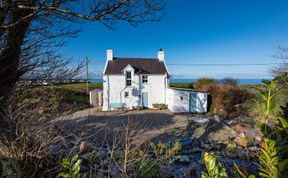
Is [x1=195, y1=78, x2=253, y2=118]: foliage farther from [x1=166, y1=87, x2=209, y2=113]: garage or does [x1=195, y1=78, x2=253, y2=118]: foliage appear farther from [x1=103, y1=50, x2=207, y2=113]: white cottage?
[x1=103, y1=50, x2=207, y2=113]: white cottage

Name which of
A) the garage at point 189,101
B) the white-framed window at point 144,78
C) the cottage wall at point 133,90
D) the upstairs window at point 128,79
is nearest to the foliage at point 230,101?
the garage at point 189,101

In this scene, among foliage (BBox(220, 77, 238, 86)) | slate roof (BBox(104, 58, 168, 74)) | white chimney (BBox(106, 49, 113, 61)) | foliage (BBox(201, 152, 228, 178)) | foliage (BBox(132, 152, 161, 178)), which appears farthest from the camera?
white chimney (BBox(106, 49, 113, 61))

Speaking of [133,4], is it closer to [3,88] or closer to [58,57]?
[58,57]

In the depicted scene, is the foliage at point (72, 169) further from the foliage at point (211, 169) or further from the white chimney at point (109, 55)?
the white chimney at point (109, 55)

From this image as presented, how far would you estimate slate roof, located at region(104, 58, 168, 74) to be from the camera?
1562 cm

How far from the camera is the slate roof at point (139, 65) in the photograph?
1562 cm

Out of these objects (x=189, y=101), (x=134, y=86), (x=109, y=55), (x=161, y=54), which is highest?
(x=161, y=54)

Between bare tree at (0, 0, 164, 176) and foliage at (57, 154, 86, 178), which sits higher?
bare tree at (0, 0, 164, 176)

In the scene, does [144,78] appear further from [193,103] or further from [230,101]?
[230,101]

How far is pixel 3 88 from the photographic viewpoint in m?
2.95

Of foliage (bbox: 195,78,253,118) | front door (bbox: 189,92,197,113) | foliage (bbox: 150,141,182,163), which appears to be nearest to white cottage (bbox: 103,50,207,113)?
front door (bbox: 189,92,197,113)

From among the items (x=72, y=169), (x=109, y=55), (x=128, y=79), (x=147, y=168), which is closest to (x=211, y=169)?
(x=72, y=169)

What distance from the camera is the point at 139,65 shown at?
16.5m

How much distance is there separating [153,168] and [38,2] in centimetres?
374
